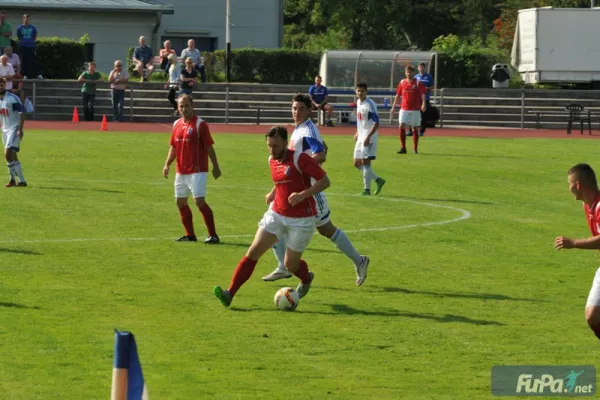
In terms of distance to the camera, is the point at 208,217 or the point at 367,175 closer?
the point at 208,217

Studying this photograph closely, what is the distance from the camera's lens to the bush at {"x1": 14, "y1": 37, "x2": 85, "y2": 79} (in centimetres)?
4903

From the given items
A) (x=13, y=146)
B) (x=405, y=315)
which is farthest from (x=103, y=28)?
(x=405, y=315)

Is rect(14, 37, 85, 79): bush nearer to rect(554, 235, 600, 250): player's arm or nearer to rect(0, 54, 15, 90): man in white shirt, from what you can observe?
rect(0, 54, 15, 90): man in white shirt

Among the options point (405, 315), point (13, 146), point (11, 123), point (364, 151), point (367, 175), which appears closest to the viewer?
point (405, 315)

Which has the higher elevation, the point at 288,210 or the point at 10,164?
the point at 288,210

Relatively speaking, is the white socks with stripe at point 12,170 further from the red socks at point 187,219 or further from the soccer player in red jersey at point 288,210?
the soccer player in red jersey at point 288,210

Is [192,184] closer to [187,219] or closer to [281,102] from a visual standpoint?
[187,219]

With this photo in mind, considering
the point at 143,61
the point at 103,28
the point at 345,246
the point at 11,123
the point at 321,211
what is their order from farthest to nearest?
the point at 103,28 < the point at 143,61 < the point at 11,123 < the point at 345,246 < the point at 321,211

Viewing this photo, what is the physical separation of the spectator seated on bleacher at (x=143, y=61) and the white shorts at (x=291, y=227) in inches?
1407

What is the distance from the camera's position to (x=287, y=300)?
12.8 metres

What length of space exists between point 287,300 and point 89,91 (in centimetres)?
3201

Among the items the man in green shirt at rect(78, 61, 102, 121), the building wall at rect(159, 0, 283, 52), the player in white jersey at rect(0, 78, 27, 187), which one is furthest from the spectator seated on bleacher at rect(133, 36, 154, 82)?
the player in white jersey at rect(0, 78, 27, 187)

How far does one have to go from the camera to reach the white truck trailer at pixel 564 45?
50.8 m

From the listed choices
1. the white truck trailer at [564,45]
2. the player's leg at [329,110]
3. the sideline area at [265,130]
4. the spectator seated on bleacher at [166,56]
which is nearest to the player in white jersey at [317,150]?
the sideline area at [265,130]
